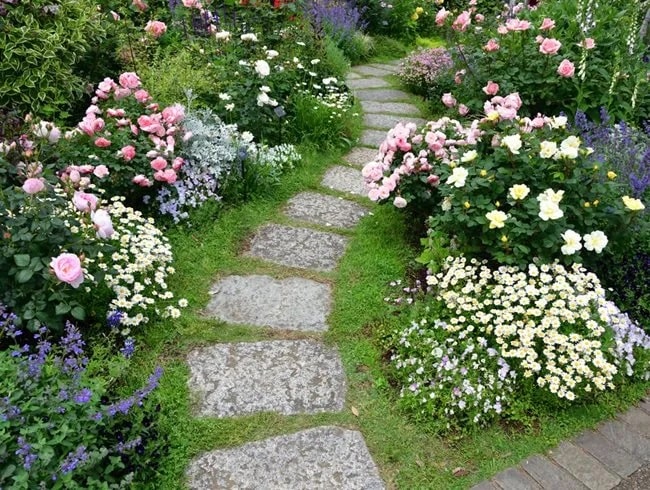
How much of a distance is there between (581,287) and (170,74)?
332cm

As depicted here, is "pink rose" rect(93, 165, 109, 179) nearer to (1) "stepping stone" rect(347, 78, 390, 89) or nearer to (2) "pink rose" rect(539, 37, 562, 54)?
(2) "pink rose" rect(539, 37, 562, 54)

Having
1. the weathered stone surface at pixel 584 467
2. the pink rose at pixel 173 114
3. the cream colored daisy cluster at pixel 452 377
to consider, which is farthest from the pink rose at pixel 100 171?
the weathered stone surface at pixel 584 467

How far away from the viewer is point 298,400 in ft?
8.38

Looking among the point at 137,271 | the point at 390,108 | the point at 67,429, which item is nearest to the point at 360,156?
the point at 390,108

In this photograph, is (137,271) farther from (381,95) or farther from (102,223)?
(381,95)

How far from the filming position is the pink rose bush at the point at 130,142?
11.5ft

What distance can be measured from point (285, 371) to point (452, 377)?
0.75 metres

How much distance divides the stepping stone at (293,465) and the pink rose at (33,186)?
1347 millimetres

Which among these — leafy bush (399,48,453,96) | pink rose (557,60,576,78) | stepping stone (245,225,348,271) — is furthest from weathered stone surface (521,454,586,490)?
leafy bush (399,48,453,96)

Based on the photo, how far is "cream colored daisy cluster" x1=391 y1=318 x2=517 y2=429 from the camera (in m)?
2.49

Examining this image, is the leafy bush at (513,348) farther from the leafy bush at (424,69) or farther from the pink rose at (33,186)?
the leafy bush at (424,69)

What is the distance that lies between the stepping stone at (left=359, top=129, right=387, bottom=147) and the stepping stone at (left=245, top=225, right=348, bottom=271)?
155 centimetres

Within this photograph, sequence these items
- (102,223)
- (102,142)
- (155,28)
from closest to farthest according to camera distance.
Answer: (102,223)
(102,142)
(155,28)

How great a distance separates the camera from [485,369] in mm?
2576
